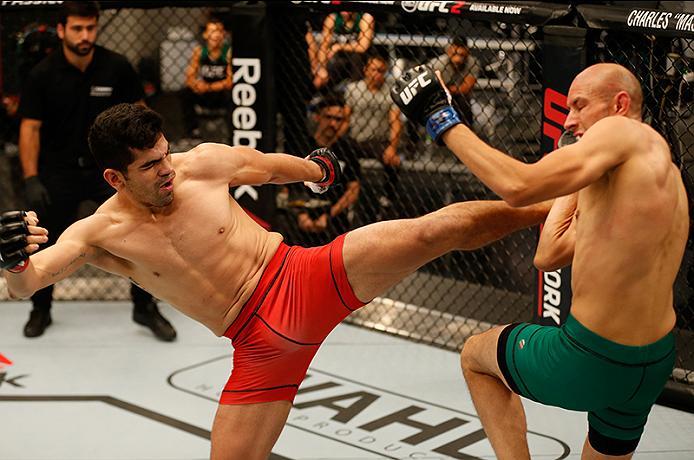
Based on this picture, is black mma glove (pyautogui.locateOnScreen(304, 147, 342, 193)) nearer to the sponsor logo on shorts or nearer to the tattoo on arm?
the tattoo on arm

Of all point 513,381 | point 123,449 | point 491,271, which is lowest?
point 123,449

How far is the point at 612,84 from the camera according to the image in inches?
98.2

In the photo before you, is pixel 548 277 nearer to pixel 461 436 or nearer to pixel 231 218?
pixel 461 436

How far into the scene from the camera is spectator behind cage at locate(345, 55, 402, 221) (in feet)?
18.1

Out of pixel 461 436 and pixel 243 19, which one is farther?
pixel 243 19

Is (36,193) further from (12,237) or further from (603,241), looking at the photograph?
(603,241)

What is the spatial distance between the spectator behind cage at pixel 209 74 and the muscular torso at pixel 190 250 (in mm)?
3484

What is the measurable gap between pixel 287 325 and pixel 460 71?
278cm

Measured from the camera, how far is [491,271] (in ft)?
17.3

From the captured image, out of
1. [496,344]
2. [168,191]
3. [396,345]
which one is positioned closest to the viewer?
[496,344]

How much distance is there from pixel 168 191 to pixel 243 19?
7.32 feet

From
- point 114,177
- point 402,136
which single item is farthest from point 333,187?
point 114,177

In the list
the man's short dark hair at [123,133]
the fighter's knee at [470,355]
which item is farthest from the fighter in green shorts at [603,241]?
the man's short dark hair at [123,133]

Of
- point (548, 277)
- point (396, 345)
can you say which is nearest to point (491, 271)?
point (396, 345)
